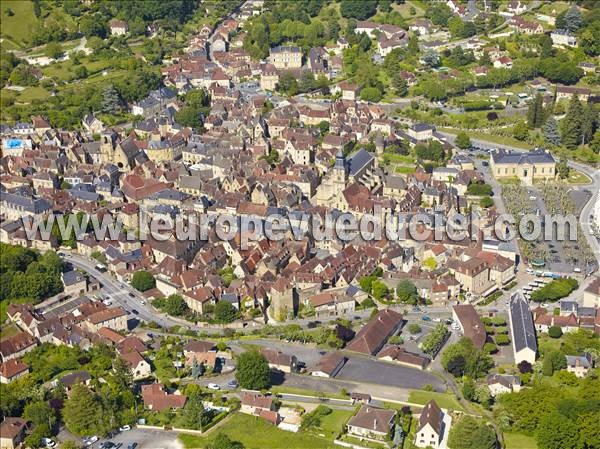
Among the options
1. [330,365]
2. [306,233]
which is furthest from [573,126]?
[330,365]

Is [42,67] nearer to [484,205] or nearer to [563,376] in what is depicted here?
[484,205]

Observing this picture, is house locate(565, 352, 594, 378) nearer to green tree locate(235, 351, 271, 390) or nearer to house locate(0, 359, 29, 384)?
green tree locate(235, 351, 271, 390)

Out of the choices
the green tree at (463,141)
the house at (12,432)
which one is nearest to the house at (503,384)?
the house at (12,432)

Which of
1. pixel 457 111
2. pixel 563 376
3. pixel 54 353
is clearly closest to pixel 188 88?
pixel 457 111

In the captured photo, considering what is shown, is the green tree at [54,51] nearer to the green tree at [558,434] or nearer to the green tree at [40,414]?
the green tree at [40,414]

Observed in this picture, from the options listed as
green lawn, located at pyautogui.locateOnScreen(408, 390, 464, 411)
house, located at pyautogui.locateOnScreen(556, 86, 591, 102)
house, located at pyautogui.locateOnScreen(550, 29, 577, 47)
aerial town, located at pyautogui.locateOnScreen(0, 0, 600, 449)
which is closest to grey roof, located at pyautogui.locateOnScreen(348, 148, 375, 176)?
aerial town, located at pyautogui.locateOnScreen(0, 0, 600, 449)
